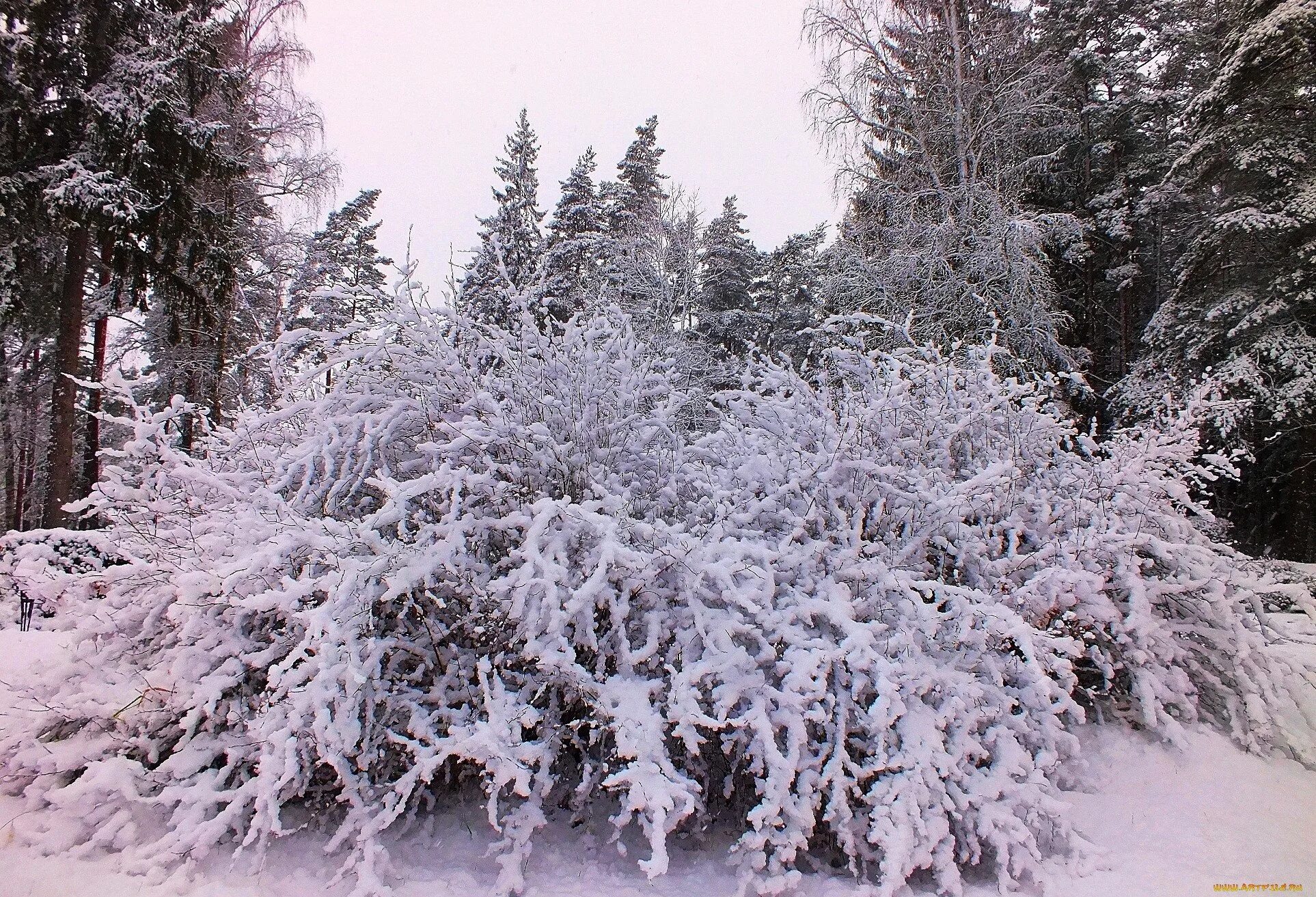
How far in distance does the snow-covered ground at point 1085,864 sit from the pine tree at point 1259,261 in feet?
26.5

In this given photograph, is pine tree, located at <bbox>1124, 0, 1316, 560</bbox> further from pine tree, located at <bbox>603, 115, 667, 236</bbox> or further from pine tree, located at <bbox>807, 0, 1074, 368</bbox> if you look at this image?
pine tree, located at <bbox>603, 115, 667, 236</bbox>

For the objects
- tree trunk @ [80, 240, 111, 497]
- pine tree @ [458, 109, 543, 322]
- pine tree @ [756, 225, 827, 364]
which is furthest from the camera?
pine tree @ [756, 225, 827, 364]

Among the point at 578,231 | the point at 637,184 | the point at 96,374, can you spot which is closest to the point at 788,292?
the point at 637,184

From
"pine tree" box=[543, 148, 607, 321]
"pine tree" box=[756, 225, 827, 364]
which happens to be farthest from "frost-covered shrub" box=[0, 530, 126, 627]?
"pine tree" box=[756, 225, 827, 364]

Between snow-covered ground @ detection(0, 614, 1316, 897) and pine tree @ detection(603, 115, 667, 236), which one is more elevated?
pine tree @ detection(603, 115, 667, 236)

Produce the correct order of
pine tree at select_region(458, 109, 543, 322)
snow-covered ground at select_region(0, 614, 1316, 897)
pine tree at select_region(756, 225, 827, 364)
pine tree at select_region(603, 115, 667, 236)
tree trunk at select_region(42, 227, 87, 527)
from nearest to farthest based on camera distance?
snow-covered ground at select_region(0, 614, 1316, 897) → tree trunk at select_region(42, 227, 87, 527) → pine tree at select_region(458, 109, 543, 322) → pine tree at select_region(603, 115, 667, 236) → pine tree at select_region(756, 225, 827, 364)

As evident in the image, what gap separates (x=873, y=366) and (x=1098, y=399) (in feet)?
39.7

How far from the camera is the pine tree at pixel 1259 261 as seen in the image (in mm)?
9531

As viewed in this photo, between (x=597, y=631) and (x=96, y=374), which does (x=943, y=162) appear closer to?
(x=597, y=631)

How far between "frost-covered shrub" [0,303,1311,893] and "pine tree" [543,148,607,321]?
13.5 m

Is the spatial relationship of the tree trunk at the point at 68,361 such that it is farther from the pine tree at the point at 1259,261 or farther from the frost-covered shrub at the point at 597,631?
the pine tree at the point at 1259,261

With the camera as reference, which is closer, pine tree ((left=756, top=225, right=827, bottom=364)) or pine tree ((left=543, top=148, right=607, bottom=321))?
pine tree ((left=543, top=148, right=607, bottom=321))

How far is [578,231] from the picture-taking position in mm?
19172

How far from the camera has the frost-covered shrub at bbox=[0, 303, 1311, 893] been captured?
2.43 metres
